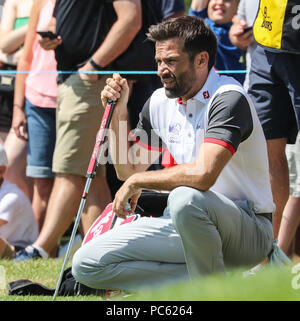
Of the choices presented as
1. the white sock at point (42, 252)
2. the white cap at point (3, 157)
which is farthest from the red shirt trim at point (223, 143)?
the white cap at point (3, 157)

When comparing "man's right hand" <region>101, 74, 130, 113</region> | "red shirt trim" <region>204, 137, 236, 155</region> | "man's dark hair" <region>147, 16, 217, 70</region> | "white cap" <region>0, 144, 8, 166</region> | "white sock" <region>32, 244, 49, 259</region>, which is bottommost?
"white sock" <region>32, 244, 49, 259</region>

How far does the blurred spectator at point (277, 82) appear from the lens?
4.77m

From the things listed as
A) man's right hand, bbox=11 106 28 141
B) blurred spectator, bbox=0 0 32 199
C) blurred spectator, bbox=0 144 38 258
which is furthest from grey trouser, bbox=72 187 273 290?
blurred spectator, bbox=0 0 32 199

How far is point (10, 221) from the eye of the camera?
6332 millimetres

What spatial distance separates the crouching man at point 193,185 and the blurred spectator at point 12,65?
8.39 ft

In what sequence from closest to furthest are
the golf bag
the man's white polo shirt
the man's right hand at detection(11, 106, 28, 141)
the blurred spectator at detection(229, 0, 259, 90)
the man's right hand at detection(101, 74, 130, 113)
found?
the man's white polo shirt
the man's right hand at detection(101, 74, 130, 113)
the golf bag
the blurred spectator at detection(229, 0, 259, 90)
the man's right hand at detection(11, 106, 28, 141)

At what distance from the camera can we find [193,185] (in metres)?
4.04

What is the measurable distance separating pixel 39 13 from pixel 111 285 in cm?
290

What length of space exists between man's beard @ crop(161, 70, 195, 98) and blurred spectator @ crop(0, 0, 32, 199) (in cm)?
284

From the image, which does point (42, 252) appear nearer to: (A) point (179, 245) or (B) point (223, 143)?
(A) point (179, 245)

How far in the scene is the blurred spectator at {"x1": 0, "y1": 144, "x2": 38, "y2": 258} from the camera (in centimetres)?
632

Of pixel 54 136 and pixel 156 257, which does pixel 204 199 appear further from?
pixel 54 136

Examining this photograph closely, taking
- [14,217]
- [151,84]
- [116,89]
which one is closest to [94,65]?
[151,84]

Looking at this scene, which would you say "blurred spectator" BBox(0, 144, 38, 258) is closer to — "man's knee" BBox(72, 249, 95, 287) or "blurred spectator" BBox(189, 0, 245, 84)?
"blurred spectator" BBox(189, 0, 245, 84)
